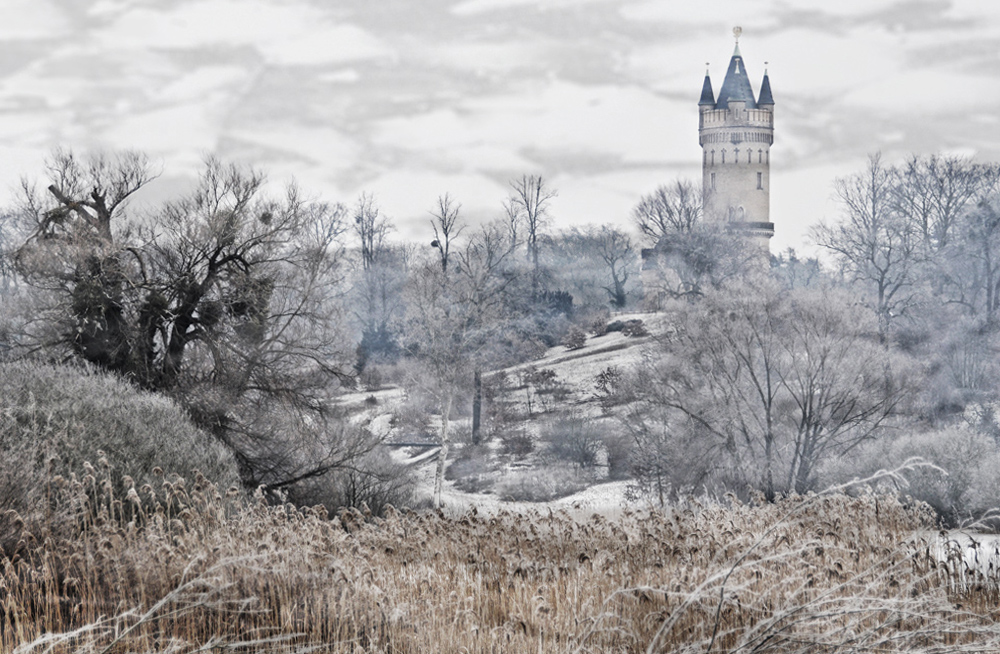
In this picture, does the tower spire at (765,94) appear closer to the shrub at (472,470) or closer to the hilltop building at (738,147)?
the hilltop building at (738,147)

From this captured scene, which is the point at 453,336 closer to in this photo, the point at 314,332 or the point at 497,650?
the point at 314,332

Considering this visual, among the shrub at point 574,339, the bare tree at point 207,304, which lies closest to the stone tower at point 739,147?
the shrub at point 574,339

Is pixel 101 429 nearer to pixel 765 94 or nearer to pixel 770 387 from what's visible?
pixel 770 387

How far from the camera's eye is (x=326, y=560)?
307 inches

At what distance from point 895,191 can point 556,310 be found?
A: 829 inches

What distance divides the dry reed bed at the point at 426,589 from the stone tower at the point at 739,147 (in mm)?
67197

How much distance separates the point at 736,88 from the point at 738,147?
5.42 m

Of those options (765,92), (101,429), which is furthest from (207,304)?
(765,92)

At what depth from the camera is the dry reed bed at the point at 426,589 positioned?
19.9 ft

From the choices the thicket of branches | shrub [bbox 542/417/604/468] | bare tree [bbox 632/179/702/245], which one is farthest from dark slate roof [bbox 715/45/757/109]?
shrub [bbox 542/417/604/468]

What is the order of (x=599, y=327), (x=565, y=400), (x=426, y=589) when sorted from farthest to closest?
(x=599, y=327) → (x=565, y=400) → (x=426, y=589)

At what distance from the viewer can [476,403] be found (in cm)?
4416

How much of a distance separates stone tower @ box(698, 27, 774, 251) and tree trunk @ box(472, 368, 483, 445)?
35190 millimetres

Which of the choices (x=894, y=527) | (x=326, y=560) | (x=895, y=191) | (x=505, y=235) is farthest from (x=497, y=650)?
(x=505, y=235)
